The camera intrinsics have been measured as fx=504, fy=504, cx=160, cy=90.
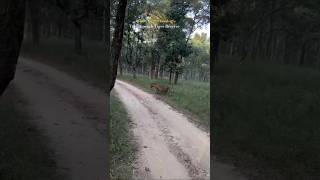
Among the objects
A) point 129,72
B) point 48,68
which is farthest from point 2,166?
point 129,72

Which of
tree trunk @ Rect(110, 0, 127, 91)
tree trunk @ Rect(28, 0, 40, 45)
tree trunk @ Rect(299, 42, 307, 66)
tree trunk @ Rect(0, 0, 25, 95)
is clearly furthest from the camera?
tree trunk @ Rect(299, 42, 307, 66)

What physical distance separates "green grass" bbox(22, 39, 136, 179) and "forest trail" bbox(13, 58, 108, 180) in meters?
0.10

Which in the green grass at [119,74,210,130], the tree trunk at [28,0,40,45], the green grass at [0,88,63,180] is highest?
the tree trunk at [28,0,40,45]

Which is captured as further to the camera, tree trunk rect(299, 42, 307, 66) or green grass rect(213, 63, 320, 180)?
tree trunk rect(299, 42, 307, 66)

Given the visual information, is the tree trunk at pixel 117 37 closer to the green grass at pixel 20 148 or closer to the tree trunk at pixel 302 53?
the green grass at pixel 20 148

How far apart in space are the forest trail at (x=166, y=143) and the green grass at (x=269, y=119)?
0.24 metres

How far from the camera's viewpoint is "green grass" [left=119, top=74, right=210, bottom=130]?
4984 mm

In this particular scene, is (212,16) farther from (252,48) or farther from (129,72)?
(129,72)

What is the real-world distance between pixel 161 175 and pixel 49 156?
1149 mm

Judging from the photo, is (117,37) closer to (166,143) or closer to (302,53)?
(166,143)

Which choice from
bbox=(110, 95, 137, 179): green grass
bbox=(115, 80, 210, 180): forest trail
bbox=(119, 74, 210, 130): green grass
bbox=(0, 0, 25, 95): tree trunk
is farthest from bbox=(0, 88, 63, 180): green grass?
bbox=(119, 74, 210, 130): green grass

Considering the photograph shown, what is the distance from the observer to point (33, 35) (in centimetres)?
517

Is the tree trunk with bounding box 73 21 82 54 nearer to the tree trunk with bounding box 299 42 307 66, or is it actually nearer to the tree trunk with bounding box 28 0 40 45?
the tree trunk with bounding box 28 0 40 45

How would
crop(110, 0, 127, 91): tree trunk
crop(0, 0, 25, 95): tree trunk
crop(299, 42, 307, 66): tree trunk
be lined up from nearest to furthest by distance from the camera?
crop(0, 0, 25, 95): tree trunk < crop(110, 0, 127, 91): tree trunk < crop(299, 42, 307, 66): tree trunk
